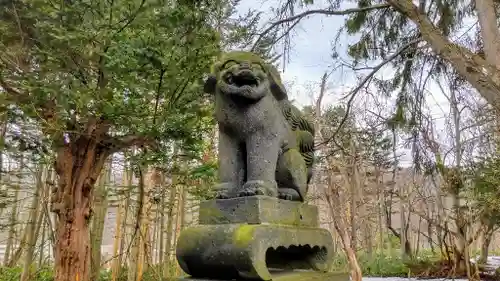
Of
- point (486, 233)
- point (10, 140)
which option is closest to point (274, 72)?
point (10, 140)

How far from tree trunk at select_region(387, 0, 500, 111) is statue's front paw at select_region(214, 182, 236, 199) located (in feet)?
8.22

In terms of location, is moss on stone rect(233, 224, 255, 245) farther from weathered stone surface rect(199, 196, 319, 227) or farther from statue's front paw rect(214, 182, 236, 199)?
statue's front paw rect(214, 182, 236, 199)

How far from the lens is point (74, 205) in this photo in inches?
154

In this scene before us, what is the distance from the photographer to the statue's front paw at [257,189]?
1571mm

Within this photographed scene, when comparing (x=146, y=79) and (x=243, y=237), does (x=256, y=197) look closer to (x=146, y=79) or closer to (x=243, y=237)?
(x=243, y=237)

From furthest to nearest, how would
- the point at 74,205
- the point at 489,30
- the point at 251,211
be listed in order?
the point at 74,205, the point at 489,30, the point at 251,211

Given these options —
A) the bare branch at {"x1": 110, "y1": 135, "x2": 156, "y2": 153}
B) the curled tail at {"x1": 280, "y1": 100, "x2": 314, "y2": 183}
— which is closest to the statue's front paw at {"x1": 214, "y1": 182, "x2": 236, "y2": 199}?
the curled tail at {"x1": 280, "y1": 100, "x2": 314, "y2": 183}

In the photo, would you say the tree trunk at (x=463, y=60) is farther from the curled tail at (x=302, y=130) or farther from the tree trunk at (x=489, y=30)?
the curled tail at (x=302, y=130)

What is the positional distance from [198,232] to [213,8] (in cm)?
192

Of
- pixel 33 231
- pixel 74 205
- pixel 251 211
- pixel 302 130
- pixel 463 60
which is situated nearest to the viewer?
pixel 251 211

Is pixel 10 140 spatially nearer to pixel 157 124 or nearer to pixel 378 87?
pixel 157 124

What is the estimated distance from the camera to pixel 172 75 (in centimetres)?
283

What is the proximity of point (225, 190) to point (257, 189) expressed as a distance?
6.4 inches

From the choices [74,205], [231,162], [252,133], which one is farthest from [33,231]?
[252,133]
